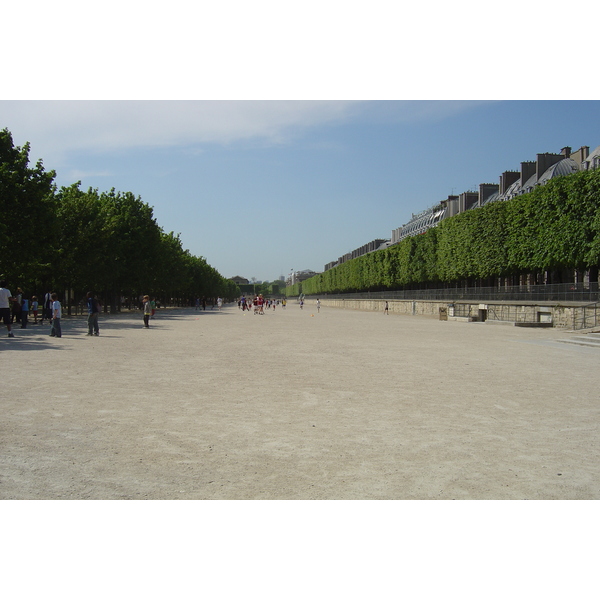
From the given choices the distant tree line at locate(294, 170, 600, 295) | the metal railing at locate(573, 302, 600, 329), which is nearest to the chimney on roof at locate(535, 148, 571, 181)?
the distant tree line at locate(294, 170, 600, 295)

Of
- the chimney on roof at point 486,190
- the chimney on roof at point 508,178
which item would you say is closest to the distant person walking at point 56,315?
the chimney on roof at point 508,178

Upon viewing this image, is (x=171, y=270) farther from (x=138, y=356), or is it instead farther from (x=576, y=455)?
(x=576, y=455)

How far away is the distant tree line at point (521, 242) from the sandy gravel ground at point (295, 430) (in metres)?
21.4

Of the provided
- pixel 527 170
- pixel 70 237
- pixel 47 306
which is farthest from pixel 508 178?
pixel 47 306

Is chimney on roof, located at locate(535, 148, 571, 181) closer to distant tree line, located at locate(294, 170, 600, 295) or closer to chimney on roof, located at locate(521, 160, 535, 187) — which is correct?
chimney on roof, located at locate(521, 160, 535, 187)

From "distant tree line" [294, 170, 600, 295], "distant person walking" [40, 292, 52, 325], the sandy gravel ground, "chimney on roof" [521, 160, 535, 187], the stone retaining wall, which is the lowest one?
the sandy gravel ground

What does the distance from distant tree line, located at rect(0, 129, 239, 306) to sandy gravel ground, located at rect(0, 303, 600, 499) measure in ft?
59.9

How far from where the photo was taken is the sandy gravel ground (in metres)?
4.91

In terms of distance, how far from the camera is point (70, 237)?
38.7 metres

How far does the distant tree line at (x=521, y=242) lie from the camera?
106 feet

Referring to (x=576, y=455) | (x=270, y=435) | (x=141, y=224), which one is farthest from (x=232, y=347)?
(x=141, y=224)

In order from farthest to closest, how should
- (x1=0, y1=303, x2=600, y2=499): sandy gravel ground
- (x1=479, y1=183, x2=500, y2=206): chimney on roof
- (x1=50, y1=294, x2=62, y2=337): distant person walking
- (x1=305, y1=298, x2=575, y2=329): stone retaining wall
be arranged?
(x1=479, y1=183, x2=500, y2=206): chimney on roof < (x1=305, y1=298, x2=575, y2=329): stone retaining wall < (x1=50, y1=294, x2=62, y2=337): distant person walking < (x1=0, y1=303, x2=600, y2=499): sandy gravel ground

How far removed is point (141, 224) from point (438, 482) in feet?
176

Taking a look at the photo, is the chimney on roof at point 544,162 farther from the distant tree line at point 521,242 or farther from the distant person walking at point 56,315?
the distant person walking at point 56,315
